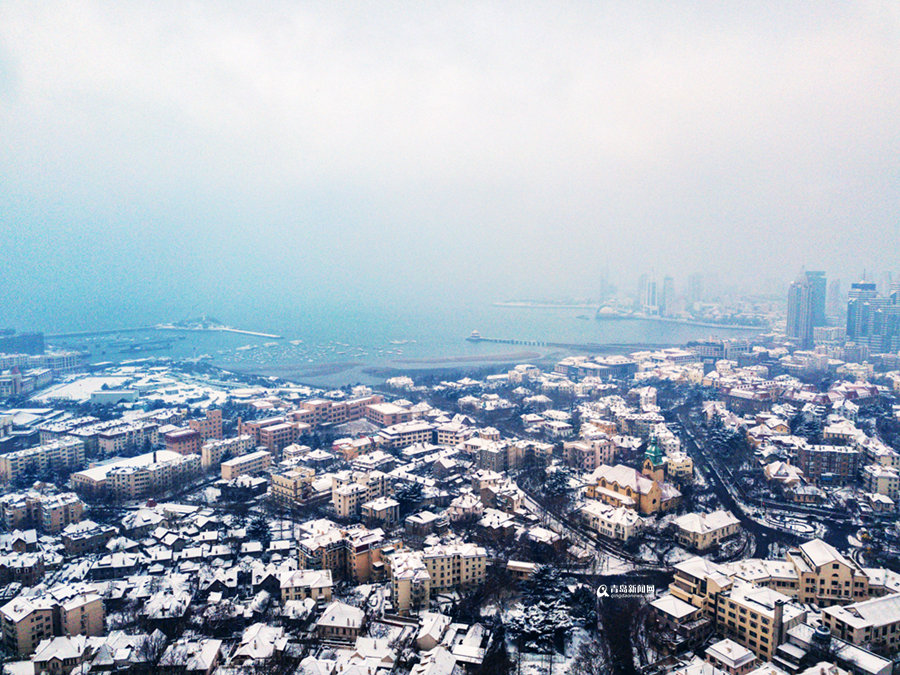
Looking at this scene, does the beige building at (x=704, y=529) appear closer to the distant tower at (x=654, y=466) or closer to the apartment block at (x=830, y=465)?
the distant tower at (x=654, y=466)

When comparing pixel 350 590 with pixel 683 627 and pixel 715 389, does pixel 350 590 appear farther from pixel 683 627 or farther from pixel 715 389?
pixel 715 389

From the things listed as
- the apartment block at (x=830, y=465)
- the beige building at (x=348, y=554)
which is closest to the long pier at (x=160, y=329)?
the beige building at (x=348, y=554)

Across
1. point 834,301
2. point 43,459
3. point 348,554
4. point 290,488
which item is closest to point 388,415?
point 290,488

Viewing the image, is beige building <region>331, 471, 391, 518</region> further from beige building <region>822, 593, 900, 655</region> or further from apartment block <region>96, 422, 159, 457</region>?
beige building <region>822, 593, 900, 655</region>

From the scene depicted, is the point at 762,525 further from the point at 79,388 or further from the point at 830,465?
the point at 79,388

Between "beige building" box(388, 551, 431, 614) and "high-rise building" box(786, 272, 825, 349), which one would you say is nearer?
"beige building" box(388, 551, 431, 614)

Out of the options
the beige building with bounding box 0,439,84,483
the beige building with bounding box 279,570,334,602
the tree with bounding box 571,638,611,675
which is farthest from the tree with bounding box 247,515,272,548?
the beige building with bounding box 0,439,84,483
